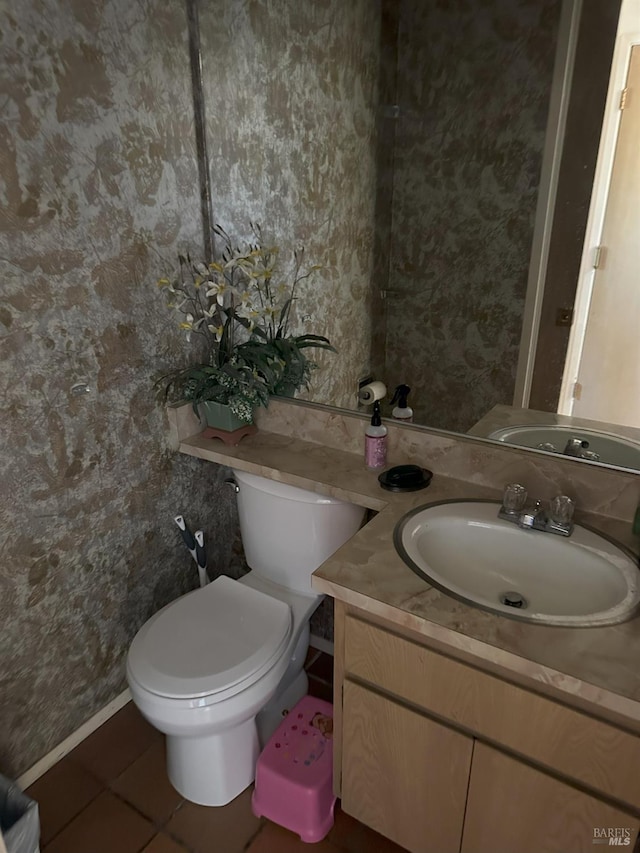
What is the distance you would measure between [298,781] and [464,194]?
1.51 meters

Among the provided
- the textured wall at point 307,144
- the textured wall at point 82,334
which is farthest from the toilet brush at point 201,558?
the textured wall at point 307,144

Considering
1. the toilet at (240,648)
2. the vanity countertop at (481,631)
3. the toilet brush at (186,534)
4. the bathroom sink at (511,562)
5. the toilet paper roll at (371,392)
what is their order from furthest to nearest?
1. the toilet brush at (186,534)
2. the toilet paper roll at (371,392)
3. the toilet at (240,648)
4. the bathroom sink at (511,562)
5. the vanity countertop at (481,631)

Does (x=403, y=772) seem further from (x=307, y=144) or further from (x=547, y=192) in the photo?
(x=307, y=144)

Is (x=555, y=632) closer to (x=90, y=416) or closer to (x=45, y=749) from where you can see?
(x=90, y=416)

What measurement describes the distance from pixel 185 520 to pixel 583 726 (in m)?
1.33

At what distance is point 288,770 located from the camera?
57.7 inches

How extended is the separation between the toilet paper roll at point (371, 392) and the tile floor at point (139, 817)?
1116 mm

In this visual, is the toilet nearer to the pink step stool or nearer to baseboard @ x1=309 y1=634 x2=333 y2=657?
the pink step stool

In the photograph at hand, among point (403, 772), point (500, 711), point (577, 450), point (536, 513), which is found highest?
point (577, 450)

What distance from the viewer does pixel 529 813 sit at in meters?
1.06

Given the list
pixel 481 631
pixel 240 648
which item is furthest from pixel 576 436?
pixel 240 648

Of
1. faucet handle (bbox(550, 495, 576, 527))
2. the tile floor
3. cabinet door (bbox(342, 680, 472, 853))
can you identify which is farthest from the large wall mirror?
the tile floor

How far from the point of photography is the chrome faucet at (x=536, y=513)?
1245 mm

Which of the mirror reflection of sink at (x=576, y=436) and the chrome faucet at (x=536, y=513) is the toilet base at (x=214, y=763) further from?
the mirror reflection of sink at (x=576, y=436)
